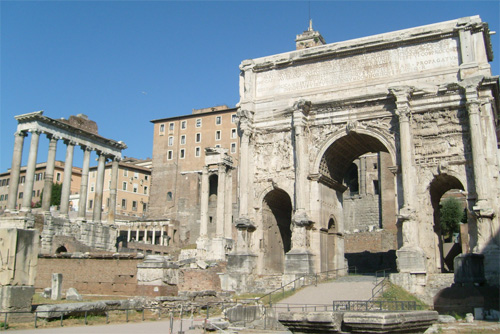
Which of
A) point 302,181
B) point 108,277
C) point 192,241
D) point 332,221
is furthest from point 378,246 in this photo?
point 192,241

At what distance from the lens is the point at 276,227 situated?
90.6 feet

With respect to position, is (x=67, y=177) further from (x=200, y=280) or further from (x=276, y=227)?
(x=276, y=227)

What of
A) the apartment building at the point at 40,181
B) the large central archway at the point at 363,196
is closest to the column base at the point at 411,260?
the large central archway at the point at 363,196

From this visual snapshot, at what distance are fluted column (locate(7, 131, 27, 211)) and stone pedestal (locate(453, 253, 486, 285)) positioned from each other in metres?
32.0

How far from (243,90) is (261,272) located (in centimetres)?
947

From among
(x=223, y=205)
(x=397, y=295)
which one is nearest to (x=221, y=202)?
(x=223, y=205)

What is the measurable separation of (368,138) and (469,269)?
804 cm

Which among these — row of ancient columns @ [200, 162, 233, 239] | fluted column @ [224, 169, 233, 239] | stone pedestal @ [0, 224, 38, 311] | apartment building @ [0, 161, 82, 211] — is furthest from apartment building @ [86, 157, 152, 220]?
stone pedestal @ [0, 224, 38, 311]

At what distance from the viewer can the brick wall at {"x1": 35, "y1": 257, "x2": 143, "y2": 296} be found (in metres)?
25.5

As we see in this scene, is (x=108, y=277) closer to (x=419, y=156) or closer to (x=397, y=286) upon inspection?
(x=397, y=286)

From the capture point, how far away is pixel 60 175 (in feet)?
265

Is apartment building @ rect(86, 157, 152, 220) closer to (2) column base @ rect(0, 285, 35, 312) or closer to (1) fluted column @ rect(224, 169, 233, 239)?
(1) fluted column @ rect(224, 169, 233, 239)

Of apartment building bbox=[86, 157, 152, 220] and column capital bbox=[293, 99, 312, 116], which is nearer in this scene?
column capital bbox=[293, 99, 312, 116]

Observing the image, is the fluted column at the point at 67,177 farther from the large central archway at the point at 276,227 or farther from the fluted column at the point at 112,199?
the large central archway at the point at 276,227
